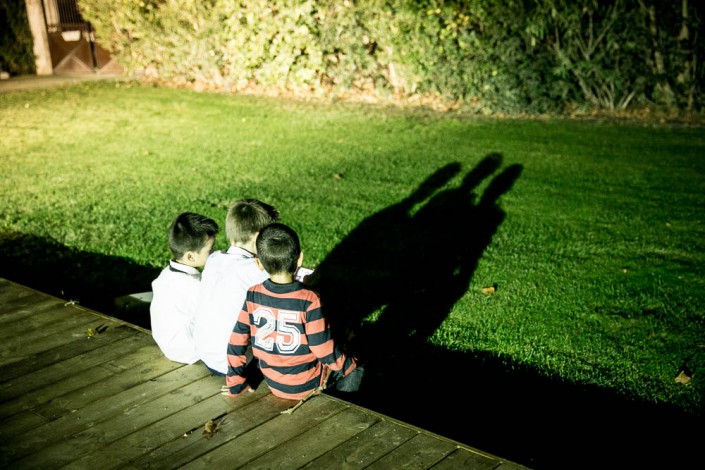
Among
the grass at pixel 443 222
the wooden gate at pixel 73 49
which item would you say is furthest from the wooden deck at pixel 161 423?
the wooden gate at pixel 73 49

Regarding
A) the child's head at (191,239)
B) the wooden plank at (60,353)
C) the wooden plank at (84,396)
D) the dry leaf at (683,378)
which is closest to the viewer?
the wooden plank at (84,396)

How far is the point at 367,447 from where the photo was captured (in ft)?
10.6

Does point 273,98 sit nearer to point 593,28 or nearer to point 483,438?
point 593,28

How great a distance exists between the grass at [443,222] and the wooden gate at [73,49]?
32.5 feet

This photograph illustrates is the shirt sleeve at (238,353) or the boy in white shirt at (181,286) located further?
the boy in white shirt at (181,286)

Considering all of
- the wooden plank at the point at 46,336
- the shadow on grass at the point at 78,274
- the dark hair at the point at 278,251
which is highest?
the dark hair at the point at 278,251

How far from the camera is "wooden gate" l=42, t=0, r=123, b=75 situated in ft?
73.7

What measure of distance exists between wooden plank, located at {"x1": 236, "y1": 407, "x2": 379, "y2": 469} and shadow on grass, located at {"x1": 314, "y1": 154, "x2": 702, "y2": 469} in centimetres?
39

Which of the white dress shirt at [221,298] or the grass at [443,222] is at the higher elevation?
the white dress shirt at [221,298]

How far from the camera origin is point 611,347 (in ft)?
15.8

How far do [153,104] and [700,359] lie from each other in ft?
46.5

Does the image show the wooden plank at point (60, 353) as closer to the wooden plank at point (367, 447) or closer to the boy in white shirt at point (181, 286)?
the boy in white shirt at point (181, 286)

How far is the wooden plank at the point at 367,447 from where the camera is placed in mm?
3129

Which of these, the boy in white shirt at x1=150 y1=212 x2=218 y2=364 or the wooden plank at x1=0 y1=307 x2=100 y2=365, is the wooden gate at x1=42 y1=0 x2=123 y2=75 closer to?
the wooden plank at x1=0 y1=307 x2=100 y2=365
